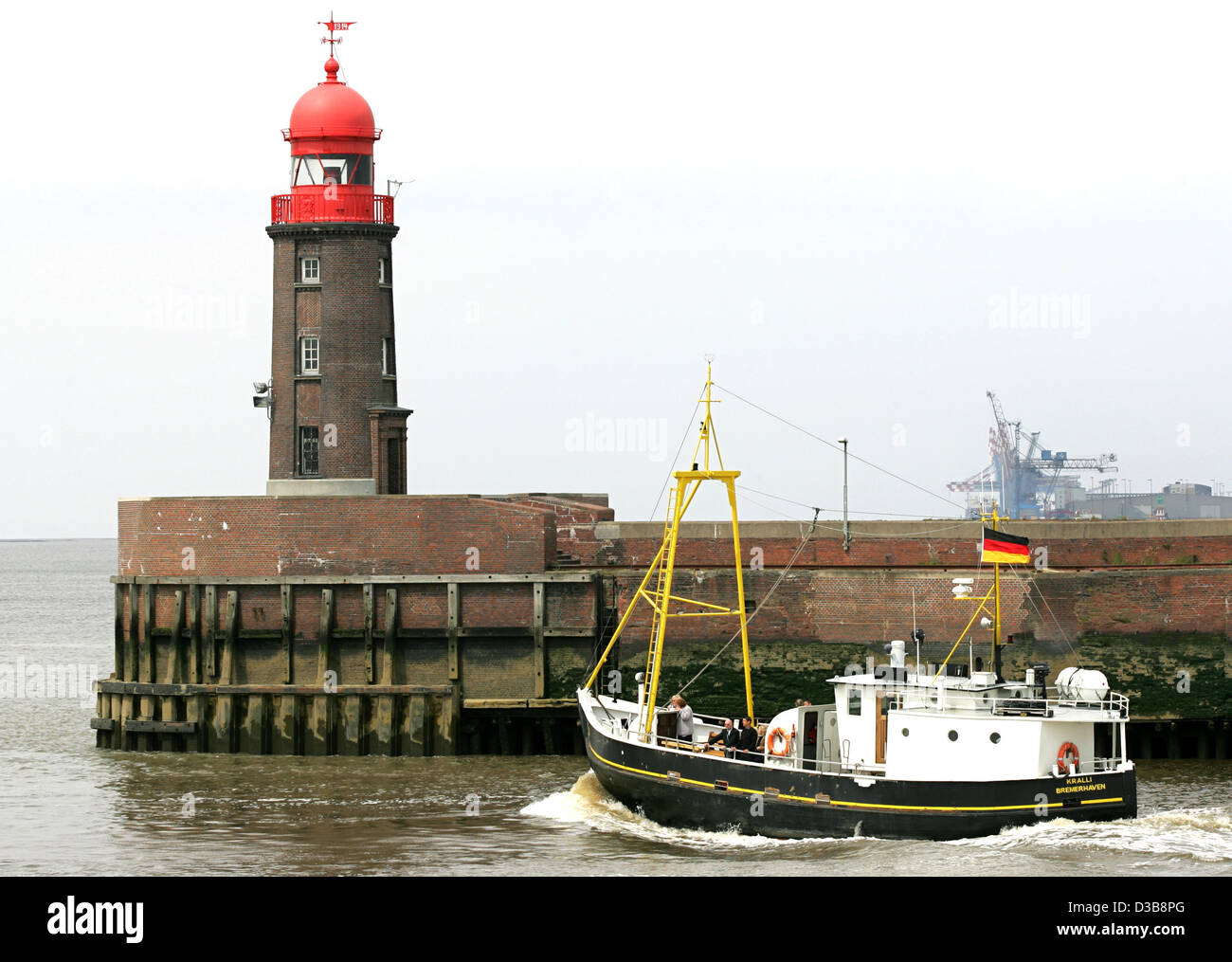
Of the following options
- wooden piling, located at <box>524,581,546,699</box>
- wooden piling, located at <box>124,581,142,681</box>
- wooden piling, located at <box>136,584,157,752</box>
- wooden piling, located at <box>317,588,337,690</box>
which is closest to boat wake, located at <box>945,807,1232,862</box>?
wooden piling, located at <box>524,581,546,699</box>

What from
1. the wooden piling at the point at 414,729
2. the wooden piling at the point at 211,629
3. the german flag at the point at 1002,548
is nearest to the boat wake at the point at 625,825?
the german flag at the point at 1002,548

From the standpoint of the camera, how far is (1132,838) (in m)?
23.6

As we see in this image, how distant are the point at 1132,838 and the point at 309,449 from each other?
2164 cm

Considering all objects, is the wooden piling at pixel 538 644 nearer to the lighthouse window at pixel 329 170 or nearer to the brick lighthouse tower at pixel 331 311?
the brick lighthouse tower at pixel 331 311

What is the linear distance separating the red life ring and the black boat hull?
23.0 inches

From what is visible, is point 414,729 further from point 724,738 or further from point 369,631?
point 724,738

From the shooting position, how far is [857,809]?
24438 mm

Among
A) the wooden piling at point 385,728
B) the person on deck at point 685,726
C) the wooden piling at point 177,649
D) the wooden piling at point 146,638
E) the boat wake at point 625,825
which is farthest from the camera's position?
the wooden piling at point 146,638

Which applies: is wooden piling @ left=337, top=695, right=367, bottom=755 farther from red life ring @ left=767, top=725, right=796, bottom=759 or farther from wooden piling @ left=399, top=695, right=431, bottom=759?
red life ring @ left=767, top=725, right=796, bottom=759

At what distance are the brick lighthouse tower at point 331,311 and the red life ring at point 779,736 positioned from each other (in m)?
15.4

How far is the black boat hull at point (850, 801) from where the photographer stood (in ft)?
78.8

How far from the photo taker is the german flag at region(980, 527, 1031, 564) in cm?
2609
